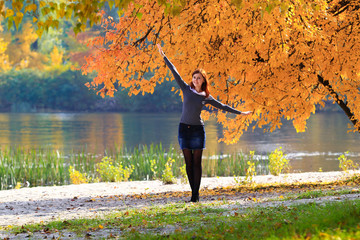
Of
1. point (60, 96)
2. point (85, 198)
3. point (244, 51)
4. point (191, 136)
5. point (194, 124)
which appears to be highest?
point (60, 96)

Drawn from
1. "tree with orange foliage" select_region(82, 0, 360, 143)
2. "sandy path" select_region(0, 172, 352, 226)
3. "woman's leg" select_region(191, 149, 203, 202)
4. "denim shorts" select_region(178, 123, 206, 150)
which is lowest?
"sandy path" select_region(0, 172, 352, 226)

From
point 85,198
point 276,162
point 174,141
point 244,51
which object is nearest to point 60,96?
point 174,141

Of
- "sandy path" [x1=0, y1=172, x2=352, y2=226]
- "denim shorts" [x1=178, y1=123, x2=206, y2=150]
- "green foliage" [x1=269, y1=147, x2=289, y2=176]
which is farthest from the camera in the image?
"green foliage" [x1=269, y1=147, x2=289, y2=176]

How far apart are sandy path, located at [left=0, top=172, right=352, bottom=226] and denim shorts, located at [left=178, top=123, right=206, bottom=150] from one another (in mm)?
1720

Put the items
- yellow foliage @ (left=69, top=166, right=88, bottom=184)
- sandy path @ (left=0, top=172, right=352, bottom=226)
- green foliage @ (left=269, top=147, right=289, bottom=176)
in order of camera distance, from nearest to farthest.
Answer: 1. sandy path @ (left=0, top=172, right=352, bottom=226)
2. yellow foliage @ (left=69, top=166, right=88, bottom=184)
3. green foliage @ (left=269, top=147, right=289, bottom=176)

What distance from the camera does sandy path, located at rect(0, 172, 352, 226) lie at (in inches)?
342

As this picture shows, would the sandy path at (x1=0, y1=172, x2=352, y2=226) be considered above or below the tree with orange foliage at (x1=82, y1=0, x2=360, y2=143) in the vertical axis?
below

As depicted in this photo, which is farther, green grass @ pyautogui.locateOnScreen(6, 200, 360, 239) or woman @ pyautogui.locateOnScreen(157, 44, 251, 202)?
woman @ pyautogui.locateOnScreen(157, 44, 251, 202)

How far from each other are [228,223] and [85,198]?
5.39 m

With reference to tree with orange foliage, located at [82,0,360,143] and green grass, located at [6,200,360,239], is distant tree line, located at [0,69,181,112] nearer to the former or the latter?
tree with orange foliage, located at [82,0,360,143]

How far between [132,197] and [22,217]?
9.06 feet

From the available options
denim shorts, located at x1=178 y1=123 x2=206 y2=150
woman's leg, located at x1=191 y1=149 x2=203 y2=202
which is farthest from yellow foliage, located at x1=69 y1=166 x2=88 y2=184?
denim shorts, located at x1=178 y1=123 x2=206 y2=150

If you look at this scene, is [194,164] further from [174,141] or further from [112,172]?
[174,141]

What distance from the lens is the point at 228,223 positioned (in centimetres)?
621
